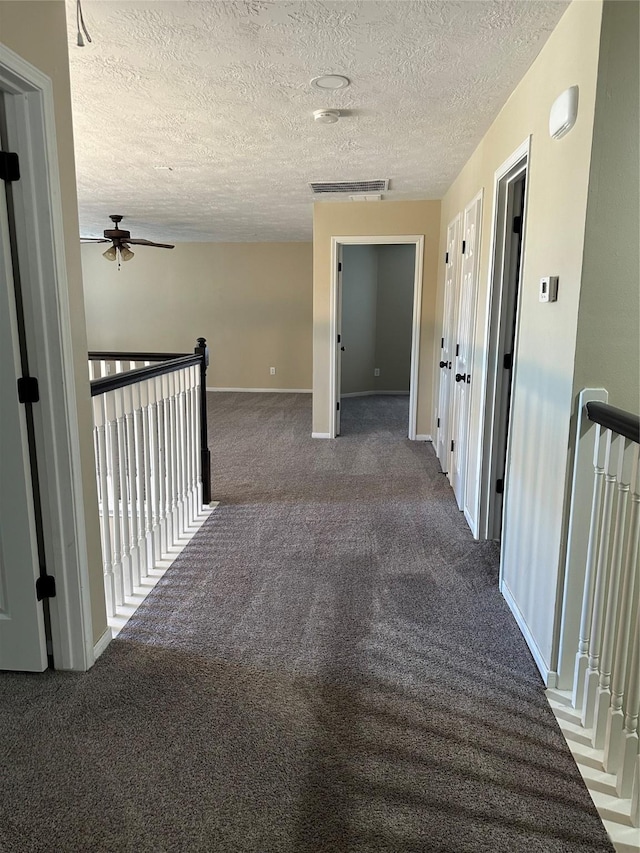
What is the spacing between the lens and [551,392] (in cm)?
208

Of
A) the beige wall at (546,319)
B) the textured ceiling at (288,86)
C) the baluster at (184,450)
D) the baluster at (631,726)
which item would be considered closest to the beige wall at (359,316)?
the textured ceiling at (288,86)

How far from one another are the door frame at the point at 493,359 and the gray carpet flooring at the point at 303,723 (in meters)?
0.31

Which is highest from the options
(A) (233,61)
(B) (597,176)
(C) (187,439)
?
(A) (233,61)

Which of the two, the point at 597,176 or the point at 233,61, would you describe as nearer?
the point at 597,176

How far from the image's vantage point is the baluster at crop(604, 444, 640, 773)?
5.02ft

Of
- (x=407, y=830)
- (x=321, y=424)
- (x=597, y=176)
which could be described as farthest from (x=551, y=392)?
(x=321, y=424)

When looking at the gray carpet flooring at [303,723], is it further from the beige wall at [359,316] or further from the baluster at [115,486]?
the beige wall at [359,316]

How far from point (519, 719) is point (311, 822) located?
0.79 m

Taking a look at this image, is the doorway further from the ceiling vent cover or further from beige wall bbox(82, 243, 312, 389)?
beige wall bbox(82, 243, 312, 389)

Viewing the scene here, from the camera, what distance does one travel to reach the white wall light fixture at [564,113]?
186cm

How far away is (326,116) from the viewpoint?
3.03 meters

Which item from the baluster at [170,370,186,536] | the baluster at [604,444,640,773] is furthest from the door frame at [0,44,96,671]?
the baluster at [604,444,640,773]

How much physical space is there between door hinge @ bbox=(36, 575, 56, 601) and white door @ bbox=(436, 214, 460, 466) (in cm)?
330

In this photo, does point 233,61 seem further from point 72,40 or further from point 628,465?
point 628,465
